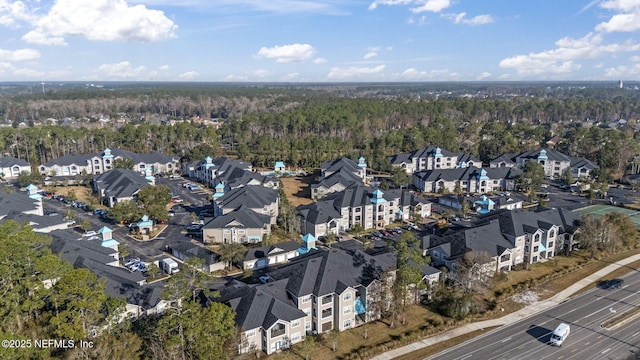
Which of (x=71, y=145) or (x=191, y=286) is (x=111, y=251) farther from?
(x=71, y=145)

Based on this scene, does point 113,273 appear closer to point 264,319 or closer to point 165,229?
point 264,319

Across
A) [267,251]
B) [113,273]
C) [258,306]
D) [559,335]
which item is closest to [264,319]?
[258,306]

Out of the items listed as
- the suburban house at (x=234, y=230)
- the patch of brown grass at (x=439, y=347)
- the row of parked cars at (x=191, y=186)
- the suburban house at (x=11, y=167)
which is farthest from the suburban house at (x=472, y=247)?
the suburban house at (x=11, y=167)

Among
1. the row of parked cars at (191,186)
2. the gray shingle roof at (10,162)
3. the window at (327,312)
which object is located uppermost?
the gray shingle roof at (10,162)

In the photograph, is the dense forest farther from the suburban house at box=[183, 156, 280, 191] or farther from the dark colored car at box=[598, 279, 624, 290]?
the dark colored car at box=[598, 279, 624, 290]

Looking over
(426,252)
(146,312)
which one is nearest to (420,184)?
(426,252)

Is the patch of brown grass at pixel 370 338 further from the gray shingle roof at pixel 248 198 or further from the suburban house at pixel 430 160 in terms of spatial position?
the suburban house at pixel 430 160
